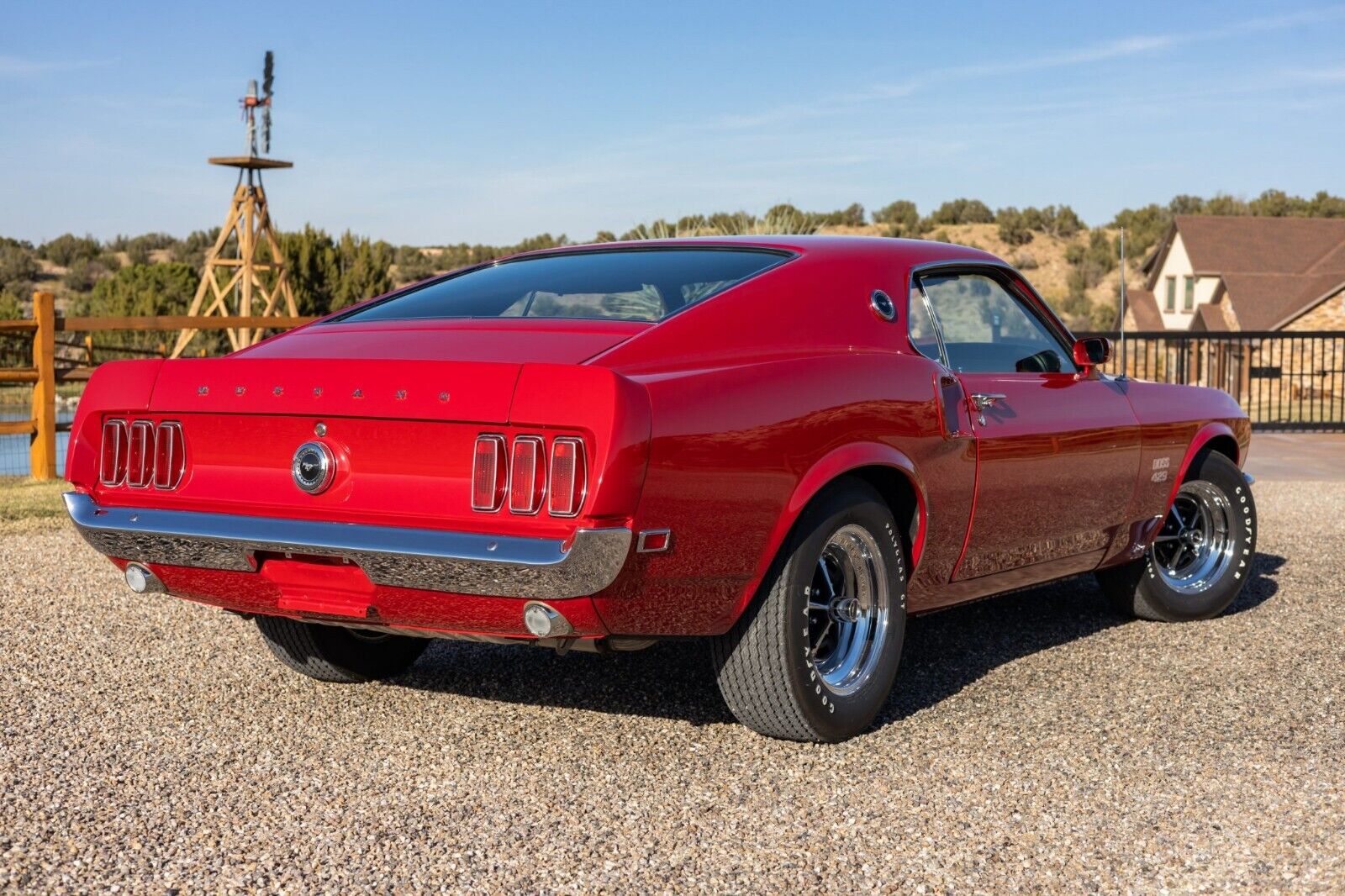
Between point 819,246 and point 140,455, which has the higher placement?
point 819,246

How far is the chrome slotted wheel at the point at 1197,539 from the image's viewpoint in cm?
630

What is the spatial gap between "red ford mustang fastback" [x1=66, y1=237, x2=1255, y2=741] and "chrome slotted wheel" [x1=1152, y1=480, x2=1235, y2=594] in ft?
3.84

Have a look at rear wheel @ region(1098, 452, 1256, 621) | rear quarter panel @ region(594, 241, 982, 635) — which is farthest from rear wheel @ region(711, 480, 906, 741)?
rear wheel @ region(1098, 452, 1256, 621)

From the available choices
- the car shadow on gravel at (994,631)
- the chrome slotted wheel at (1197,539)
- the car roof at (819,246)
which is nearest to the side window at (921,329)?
the car roof at (819,246)

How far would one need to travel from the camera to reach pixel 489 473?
11.7 ft

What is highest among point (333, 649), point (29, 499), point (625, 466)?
point (625, 466)

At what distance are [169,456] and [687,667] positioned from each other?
2014mm

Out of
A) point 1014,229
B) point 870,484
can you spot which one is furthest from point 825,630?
point 1014,229

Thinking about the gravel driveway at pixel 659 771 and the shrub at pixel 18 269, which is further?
the shrub at pixel 18 269

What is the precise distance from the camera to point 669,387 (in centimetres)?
368

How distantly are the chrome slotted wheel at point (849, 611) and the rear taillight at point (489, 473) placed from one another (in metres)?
1.11

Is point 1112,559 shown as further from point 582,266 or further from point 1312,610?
point 582,266

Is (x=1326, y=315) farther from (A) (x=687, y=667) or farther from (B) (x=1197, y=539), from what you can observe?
(A) (x=687, y=667)

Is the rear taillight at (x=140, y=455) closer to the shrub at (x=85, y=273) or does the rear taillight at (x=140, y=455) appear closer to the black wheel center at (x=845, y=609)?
the black wheel center at (x=845, y=609)
